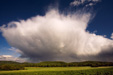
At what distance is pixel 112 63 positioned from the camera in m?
142

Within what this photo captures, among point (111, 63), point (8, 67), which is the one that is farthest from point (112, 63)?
point (8, 67)

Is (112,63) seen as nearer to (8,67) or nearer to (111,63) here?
(111,63)

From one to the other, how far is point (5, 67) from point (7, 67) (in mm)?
2135

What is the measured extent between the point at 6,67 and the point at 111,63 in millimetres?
133071

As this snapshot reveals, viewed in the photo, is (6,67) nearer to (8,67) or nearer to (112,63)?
(8,67)

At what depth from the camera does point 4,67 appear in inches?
4333

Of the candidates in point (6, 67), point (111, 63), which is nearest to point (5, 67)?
point (6, 67)

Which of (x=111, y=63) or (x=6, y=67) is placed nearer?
(x=6, y=67)

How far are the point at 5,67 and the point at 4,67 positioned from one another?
107 cm

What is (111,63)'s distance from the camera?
466ft

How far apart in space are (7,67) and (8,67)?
1302mm

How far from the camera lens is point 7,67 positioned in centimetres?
11006

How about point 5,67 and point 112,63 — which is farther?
point 112,63

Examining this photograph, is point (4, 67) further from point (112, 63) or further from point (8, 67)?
point (112, 63)
